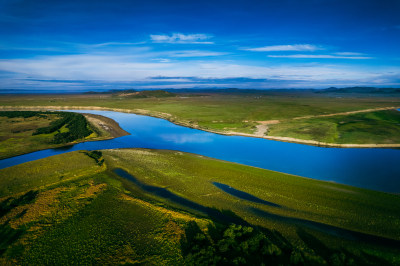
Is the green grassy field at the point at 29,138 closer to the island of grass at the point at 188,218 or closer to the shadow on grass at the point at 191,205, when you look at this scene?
the island of grass at the point at 188,218

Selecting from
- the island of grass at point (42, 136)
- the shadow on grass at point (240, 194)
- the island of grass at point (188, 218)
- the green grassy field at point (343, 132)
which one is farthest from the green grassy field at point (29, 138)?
the green grassy field at point (343, 132)

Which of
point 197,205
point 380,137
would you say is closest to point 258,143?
point 380,137

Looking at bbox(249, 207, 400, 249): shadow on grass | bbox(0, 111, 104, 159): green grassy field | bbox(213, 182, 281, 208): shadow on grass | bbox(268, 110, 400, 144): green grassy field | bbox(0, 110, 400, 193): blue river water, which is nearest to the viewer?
bbox(249, 207, 400, 249): shadow on grass

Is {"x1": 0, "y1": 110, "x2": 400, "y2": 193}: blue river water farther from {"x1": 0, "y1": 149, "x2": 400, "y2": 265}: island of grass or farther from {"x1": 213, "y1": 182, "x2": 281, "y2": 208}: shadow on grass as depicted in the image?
{"x1": 213, "y1": 182, "x2": 281, "y2": 208}: shadow on grass

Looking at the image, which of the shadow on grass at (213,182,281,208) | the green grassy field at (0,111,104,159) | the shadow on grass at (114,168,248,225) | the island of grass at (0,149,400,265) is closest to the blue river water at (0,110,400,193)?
the green grassy field at (0,111,104,159)

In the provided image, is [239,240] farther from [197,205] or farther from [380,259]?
[380,259]
